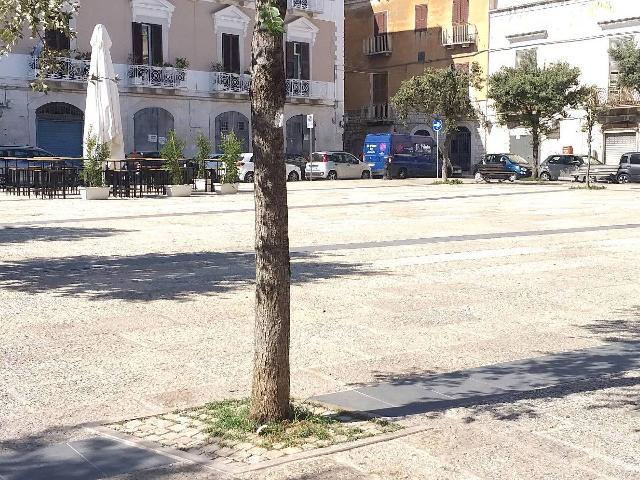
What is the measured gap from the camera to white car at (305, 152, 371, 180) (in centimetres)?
3588

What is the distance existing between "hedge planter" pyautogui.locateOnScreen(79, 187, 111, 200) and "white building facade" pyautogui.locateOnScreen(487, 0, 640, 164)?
23.2 m

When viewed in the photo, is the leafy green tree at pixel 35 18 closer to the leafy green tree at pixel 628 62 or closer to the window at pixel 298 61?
the leafy green tree at pixel 628 62

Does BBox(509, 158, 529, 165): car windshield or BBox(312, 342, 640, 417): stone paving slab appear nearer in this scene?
BBox(312, 342, 640, 417): stone paving slab

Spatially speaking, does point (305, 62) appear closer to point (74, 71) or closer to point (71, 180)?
point (74, 71)

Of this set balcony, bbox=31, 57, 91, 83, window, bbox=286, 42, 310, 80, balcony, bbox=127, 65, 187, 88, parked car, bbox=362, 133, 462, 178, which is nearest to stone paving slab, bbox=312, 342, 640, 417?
balcony, bbox=31, 57, 91, 83

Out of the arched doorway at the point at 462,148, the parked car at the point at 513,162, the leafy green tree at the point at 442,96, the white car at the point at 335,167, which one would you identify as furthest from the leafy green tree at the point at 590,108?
the white car at the point at 335,167

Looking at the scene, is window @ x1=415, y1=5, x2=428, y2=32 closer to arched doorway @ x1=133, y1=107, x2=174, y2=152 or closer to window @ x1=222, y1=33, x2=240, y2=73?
window @ x1=222, y1=33, x2=240, y2=73

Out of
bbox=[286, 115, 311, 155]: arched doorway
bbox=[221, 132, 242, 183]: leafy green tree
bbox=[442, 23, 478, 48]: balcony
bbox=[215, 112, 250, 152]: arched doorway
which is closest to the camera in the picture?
bbox=[221, 132, 242, 183]: leafy green tree

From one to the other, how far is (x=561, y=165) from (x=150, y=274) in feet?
99.1

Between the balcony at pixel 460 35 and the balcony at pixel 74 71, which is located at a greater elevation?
the balcony at pixel 460 35

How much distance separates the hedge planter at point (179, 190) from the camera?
78.5 feet

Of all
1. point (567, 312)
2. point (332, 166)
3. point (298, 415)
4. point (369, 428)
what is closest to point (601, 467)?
point (369, 428)

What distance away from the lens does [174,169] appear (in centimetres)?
2405

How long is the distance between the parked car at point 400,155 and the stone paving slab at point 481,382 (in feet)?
104
